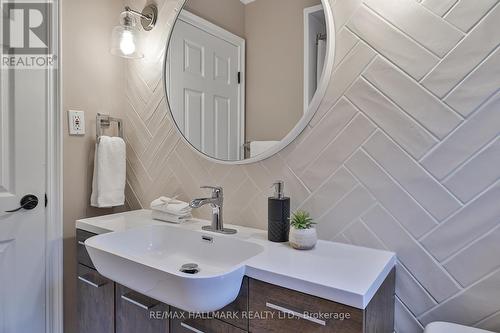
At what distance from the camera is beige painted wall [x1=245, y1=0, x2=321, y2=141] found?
1150 millimetres

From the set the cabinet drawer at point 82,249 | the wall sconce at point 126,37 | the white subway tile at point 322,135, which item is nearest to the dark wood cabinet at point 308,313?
the white subway tile at point 322,135

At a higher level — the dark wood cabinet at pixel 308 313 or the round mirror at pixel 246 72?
the round mirror at pixel 246 72

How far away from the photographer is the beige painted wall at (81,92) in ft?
4.97

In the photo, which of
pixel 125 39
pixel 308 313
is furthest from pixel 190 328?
pixel 125 39

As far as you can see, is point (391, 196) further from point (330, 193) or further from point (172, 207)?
point (172, 207)

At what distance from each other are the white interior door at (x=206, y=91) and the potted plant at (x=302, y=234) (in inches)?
16.9

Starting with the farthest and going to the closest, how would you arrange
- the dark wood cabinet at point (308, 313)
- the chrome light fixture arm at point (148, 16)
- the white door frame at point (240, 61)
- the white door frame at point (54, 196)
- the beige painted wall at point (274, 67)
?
the chrome light fixture arm at point (148, 16) < the white door frame at point (54, 196) < the white door frame at point (240, 61) < the beige painted wall at point (274, 67) < the dark wood cabinet at point (308, 313)

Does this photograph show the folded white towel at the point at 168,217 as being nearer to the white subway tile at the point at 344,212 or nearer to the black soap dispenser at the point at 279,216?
the black soap dispenser at the point at 279,216

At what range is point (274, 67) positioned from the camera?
121 cm

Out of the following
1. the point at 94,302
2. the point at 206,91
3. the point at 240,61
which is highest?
the point at 240,61

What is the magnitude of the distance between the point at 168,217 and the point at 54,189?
59cm

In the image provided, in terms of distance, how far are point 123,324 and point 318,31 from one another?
4.27 feet

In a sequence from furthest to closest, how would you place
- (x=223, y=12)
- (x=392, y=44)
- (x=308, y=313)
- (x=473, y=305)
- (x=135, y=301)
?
(x=223, y=12) → (x=135, y=301) → (x=392, y=44) → (x=473, y=305) → (x=308, y=313)

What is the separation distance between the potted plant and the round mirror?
0.31 meters
